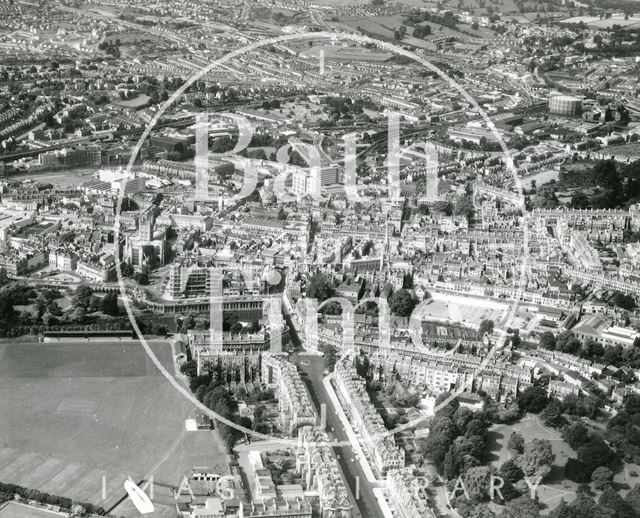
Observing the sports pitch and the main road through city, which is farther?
the sports pitch

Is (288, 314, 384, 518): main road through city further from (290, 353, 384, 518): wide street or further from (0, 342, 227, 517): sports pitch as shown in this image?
(0, 342, 227, 517): sports pitch

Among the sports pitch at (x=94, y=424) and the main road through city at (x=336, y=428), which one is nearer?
the main road through city at (x=336, y=428)

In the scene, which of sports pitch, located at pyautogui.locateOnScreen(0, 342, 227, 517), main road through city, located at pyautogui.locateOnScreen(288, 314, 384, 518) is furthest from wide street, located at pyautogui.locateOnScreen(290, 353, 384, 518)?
sports pitch, located at pyautogui.locateOnScreen(0, 342, 227, 517)

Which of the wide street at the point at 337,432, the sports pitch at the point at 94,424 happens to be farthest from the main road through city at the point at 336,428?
the sports pitch at the point at 94,424

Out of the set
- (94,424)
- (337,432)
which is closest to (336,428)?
(337,432)

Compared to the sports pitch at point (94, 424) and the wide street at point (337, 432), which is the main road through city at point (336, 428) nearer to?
the wide street at point (337, 432)

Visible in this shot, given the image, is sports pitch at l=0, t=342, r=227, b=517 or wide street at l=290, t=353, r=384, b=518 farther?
sports pitch at l=0, t=342, r=227, b=517

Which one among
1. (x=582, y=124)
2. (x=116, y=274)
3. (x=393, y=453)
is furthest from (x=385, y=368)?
(x=582, y=124)

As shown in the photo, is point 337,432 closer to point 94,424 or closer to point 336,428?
point 336,428
